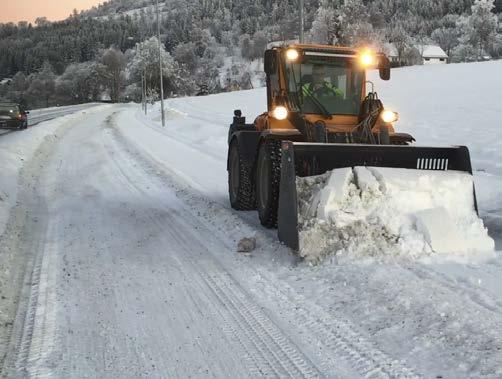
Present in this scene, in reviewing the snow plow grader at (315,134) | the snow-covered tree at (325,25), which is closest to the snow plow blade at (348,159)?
the snow plow grader at (315,134)

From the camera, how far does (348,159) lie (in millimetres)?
5492

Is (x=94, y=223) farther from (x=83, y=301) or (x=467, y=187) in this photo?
(x=467, y=187)

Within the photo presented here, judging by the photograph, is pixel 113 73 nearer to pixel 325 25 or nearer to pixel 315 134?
pixel 325 25

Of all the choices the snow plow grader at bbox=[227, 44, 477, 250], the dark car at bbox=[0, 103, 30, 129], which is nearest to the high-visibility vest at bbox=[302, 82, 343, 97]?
the snow plow grader at bbox=[227, 44, 477, 250]

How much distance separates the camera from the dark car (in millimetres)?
28516

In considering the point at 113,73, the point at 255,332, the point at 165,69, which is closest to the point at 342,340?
the point at 255,332

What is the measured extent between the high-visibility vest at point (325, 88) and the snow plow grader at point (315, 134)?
13 mm

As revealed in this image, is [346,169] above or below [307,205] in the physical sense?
above

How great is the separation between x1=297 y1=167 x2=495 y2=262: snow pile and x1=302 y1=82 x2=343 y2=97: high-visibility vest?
1785 mm

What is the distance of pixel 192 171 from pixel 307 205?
7023 millimetres

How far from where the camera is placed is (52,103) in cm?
10394

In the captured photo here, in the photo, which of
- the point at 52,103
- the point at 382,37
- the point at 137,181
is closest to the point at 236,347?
the point at 137,181

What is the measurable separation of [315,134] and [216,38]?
155 meters

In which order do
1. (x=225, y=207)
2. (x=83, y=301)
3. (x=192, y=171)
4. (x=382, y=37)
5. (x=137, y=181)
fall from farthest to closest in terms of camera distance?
(x=382, y=37) < (x=192, y=171) < (x=137, y=181) < (x=225, y=207) < (x=83, y=301)
